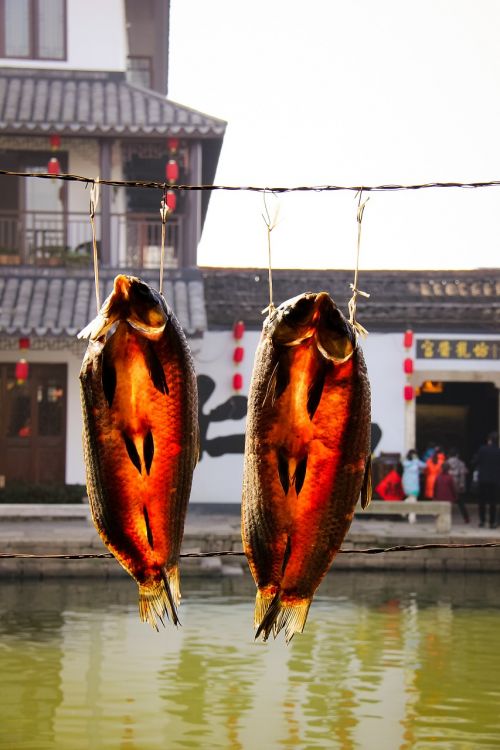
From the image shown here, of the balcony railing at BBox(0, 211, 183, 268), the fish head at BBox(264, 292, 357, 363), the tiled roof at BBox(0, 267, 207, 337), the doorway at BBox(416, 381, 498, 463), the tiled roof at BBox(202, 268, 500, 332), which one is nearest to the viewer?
the fish head at BBox(264, 292, 357, 363)

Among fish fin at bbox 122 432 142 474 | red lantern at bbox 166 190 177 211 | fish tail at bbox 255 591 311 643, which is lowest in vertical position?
fish tail at bbox 255 591 311 643

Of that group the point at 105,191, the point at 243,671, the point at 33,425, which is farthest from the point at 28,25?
the point at 243,671

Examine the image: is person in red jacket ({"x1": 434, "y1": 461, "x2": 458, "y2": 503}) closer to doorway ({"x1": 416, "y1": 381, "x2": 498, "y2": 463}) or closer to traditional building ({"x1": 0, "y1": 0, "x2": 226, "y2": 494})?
doorway ({"x1": 416, "y1": 381, "x2": 498, "y2": 463})

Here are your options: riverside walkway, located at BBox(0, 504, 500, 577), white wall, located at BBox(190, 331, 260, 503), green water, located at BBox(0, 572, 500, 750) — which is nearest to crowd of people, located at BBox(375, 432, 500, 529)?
riverside walkway, located at BBox(0, 504, 500, 577)

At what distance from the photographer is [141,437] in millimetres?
3188

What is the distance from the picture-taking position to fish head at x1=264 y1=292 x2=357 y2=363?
307cm

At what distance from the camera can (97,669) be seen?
10.6m

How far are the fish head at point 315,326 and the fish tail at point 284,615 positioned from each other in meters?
0.64

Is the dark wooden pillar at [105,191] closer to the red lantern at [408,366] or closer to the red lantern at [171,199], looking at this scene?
the red lantern at [171,199]

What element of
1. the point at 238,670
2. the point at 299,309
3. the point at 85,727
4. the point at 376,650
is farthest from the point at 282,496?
the point at 376,650

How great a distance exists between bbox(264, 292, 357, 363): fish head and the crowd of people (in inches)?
579

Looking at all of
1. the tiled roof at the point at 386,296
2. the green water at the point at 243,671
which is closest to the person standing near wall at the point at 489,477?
the tiled roof at the point at 386,296

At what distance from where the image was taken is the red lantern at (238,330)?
18.8 m

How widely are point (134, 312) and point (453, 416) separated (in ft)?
64.9
